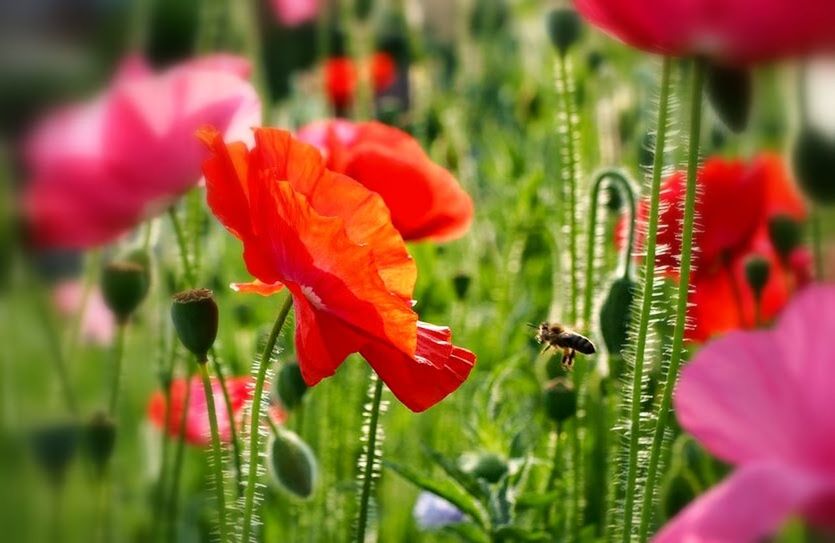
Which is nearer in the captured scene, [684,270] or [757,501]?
[757,501]

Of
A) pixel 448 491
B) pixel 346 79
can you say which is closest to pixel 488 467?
pixel 448 491

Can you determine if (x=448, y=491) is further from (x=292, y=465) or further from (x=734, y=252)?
(x=734, y=252)

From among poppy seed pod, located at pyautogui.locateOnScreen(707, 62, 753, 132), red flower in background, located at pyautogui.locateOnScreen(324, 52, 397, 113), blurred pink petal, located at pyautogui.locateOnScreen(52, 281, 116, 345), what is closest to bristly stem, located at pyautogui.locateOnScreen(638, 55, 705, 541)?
poppy seed pod, located at pyautogui.locateOnScreen(707, 62, 753, 132)

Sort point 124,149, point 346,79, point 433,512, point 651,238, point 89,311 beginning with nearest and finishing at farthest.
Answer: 1. point 651,238
2. point 124,149
3. point 433,512
4. point 89,311
5. point 346,79

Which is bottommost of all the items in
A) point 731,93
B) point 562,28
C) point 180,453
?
point 180,453

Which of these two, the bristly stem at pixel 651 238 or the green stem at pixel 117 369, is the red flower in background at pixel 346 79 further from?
the bristly stem at pixel 651 238

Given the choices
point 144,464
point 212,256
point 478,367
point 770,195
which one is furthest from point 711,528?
point 144,464

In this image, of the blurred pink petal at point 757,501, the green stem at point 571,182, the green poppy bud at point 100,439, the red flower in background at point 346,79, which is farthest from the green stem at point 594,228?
the red flower in background at point 346,79
